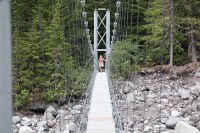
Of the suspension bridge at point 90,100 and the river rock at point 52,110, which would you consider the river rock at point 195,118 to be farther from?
the river rock at point 52,110

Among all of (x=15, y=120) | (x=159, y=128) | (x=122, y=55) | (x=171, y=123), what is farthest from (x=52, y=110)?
(x=171, y=123)

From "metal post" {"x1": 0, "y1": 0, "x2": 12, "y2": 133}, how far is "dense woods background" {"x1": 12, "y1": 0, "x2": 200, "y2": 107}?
4.78 meters

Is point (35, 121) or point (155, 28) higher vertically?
point (155, 28)

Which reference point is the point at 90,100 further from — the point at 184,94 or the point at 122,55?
the point at 184,94

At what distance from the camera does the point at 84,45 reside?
835 centimetres

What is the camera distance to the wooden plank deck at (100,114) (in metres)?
3.49

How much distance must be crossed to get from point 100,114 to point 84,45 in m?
4.36

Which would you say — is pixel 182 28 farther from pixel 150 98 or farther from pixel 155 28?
pixel 150 98

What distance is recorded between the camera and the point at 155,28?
34.6 ft

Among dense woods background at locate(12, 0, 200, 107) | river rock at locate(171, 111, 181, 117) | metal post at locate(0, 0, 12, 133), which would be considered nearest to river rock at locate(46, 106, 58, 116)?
dense woods background at locate(12, 0, 200, 107)

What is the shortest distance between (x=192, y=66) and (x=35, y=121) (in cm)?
467

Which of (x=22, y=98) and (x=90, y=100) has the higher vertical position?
(x=90, y=100)

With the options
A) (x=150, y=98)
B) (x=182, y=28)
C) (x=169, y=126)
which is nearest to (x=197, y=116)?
(x=169, y=126)

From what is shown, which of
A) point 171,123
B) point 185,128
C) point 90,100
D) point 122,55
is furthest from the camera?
point 122,55
